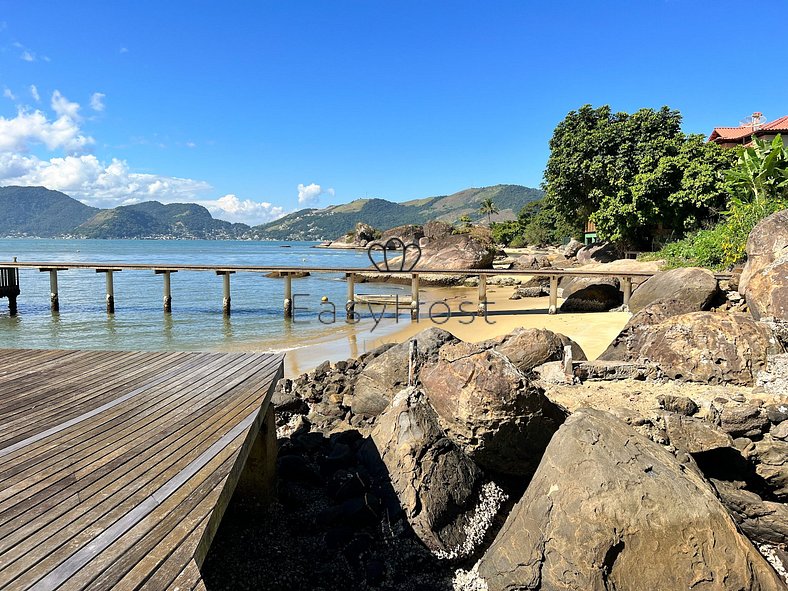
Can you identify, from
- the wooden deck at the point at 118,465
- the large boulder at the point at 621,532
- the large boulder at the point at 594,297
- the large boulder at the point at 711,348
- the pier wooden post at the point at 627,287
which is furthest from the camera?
the large boulder at the point at 594,297

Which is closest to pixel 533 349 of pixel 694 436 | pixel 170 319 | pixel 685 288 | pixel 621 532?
pixel 694 436

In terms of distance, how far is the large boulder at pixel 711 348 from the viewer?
624 cm

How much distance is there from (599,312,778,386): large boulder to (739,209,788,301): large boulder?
3525 millimetres

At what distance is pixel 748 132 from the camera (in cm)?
3641

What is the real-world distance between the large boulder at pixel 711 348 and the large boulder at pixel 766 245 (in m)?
3.52

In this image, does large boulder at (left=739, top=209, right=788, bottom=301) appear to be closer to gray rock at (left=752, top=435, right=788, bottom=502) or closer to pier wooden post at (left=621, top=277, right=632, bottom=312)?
gray rock at (left=752, top=435, right=788, bottom=502)

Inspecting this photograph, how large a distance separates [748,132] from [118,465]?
44632 millimetres

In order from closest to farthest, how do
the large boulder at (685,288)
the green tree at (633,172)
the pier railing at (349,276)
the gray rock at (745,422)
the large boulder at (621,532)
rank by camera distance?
the large boulder at (621,532) → the gray rock at (745,422) → the large boulder at (685,288) → the pier railing at (349,276) → the green tree at (633,172)

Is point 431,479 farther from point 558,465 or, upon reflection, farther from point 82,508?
point 82,508

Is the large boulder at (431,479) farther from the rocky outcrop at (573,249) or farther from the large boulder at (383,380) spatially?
the rocky outcrop at (573,249)

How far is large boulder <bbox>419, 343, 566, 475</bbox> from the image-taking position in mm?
4770

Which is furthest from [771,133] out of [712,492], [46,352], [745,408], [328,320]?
[46,352]

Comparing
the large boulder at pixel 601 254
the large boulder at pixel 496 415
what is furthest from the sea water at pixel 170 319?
the large boulder at pixel 601 254

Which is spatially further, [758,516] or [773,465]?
[773,465]
